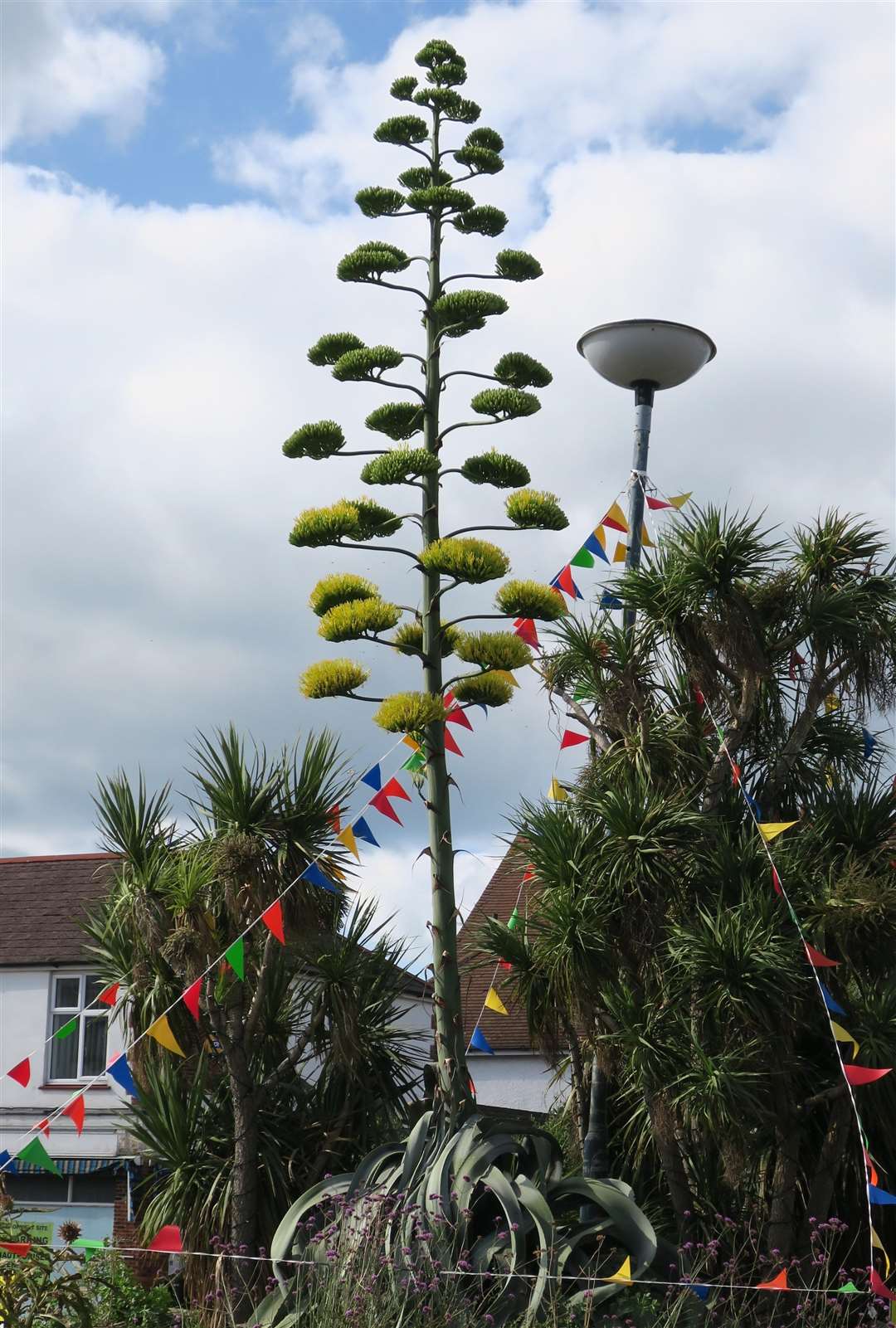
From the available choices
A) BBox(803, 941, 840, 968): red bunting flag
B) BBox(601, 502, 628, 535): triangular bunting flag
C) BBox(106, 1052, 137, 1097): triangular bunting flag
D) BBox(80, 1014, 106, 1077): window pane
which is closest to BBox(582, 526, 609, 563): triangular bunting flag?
BBox(601, 502, 628, 535): triangular bunting flag

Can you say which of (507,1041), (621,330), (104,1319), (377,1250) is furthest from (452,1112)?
(507,1041)

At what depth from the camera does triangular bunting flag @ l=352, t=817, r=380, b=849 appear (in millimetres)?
9789

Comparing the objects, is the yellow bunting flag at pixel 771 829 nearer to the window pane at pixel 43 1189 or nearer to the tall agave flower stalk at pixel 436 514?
the tall agave flower stalk at pixel 436 514

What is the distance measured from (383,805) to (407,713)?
119cm

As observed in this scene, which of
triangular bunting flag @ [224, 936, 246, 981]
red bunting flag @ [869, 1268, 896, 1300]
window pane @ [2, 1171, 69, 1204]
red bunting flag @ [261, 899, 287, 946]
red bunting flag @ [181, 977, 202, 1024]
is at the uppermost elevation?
red bunting flag @ [261, 899, 287, 946]

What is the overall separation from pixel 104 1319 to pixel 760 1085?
4269 millimetres

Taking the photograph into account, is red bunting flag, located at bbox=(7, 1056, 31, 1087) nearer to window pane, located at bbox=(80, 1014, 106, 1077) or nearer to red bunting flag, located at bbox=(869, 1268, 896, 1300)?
red bunting flag, located at bbox=(869, 1268, 896, 1300)

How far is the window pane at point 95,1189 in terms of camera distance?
715 inches

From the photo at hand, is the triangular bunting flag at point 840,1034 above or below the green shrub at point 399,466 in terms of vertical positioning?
below

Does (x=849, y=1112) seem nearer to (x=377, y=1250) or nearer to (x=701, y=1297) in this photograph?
(x=701, y=1297)

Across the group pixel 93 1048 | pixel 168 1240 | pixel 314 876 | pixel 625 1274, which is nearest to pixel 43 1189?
pixel 93 1048

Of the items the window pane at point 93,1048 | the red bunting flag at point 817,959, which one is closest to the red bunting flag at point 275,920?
the red bunting flag at point 817,959

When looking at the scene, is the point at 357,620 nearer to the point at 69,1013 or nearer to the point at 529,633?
the point at 529,633

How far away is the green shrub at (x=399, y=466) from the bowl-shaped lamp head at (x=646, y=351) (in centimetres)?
179
